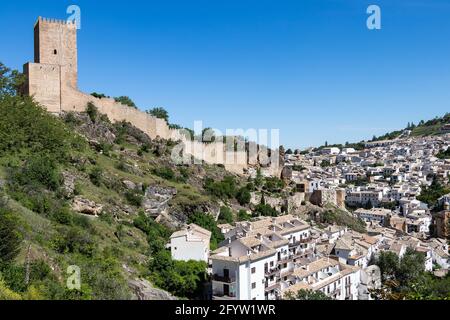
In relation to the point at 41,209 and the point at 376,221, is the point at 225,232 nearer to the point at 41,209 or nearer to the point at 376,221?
the point at 41,209

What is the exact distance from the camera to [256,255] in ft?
56.5

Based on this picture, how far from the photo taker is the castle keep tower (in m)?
23.3

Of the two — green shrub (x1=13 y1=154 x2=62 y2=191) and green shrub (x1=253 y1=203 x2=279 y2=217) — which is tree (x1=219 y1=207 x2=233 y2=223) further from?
green shrub (x1=13 y1=154 x2=62 y2=191)

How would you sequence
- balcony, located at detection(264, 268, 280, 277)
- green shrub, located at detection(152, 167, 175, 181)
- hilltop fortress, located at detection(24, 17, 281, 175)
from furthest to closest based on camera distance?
green shrub, located at detection(152, 167, 175, 181) → hilltop fortress, located at detection(24, 17, 281, 175) → balcony, located at detection(264, 268, 280, 277)

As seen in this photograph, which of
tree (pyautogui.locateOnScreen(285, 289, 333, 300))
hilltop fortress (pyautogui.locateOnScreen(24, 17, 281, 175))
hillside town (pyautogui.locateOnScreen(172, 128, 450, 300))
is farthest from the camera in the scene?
hilltop fortress (pyautogui.locateOnScreen(24, 17, 281, 175))

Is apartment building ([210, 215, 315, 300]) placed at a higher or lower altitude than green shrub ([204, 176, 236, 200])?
lower

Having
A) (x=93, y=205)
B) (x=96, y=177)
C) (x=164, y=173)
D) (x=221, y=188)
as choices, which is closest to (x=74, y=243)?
(x=93, y=205)

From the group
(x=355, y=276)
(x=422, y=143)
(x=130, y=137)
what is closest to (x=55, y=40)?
(x=130, y=137)

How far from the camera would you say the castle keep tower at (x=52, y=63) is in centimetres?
2330

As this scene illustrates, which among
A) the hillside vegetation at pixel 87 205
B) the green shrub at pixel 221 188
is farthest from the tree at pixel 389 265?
the green shrub at pixel 221 188

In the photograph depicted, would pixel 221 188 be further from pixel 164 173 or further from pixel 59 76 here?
pixel 59 76

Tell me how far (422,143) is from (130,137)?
88.3 meters

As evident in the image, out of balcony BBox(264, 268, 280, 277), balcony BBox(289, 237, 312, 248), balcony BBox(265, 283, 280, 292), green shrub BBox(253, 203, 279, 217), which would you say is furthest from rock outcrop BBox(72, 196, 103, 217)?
green shrub BBox(253, 203, 279, 217)

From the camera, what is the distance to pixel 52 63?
24000 mm
